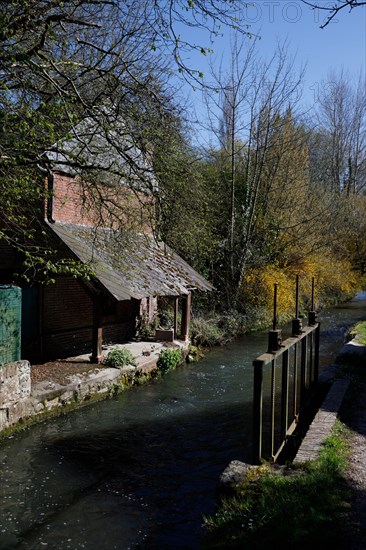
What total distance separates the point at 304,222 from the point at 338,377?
13.4m

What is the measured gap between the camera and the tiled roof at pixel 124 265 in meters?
10.5

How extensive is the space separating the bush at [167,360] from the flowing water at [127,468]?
102cm

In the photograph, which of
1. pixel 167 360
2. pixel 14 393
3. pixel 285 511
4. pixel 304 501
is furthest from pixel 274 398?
pixel 167 360

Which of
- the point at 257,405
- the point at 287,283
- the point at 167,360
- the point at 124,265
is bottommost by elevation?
the point at 167,360

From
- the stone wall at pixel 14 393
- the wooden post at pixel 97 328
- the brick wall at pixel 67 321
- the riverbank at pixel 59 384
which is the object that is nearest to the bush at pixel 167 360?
the riverbank at pixel 59 384

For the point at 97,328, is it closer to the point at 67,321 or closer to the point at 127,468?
the point at 67,321

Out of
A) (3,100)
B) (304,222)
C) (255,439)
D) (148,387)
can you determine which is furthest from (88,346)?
(304,222)

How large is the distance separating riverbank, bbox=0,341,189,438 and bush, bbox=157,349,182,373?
0.16m

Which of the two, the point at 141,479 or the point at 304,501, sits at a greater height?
the point at 304,501

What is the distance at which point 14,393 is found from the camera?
27.0ft

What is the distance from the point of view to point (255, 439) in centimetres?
524

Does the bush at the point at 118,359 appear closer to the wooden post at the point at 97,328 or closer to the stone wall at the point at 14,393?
the wooden post at the point at 97,328

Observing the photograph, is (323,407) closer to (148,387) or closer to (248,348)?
(148,387)

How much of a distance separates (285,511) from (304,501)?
23 cm
